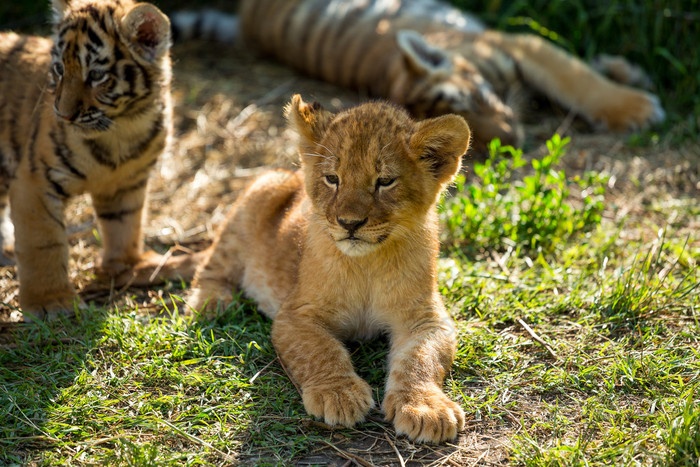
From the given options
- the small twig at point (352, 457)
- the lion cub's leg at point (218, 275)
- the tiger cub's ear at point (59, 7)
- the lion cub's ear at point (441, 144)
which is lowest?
the lion cub's leg at point (218, 275)

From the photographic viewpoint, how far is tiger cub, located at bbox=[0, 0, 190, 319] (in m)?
4.14

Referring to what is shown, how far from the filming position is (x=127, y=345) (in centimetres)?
381

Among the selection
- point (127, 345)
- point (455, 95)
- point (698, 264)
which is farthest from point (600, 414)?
point (455, 95)

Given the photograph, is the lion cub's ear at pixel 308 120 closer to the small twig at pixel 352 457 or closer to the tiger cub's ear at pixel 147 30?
the tiger cub's ear at pixel 147 30

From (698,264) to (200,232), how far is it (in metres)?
3.26

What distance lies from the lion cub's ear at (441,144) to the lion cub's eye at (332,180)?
377 millimetres

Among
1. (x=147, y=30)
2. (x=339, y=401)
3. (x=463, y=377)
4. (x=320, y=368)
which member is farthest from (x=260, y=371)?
(x=147, y=30)

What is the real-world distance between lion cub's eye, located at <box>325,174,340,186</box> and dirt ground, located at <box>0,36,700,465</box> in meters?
0.65

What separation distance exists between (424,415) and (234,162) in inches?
146

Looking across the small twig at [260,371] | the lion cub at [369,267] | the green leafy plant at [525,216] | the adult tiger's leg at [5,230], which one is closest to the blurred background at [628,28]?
the green leafy plant at [525,216]

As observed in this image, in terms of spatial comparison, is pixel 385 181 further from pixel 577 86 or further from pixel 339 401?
pixel 577 86

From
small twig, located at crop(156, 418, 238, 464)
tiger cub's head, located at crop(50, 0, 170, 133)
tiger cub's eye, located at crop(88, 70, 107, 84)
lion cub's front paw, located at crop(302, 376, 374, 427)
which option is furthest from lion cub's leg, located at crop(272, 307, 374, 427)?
tiger cub's eye, located at crop(88, 70, 107, 84)

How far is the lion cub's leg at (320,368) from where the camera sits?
3178 millimetres

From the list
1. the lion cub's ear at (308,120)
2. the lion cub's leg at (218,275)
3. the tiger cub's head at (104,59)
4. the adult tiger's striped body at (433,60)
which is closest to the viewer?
the lion cub's ear at (308,120)
